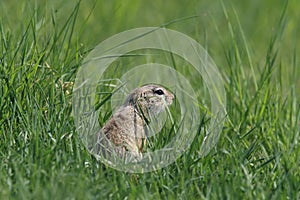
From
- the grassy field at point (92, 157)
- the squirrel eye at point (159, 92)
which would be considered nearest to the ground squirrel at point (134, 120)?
the squirrel eye at point (159, 92)

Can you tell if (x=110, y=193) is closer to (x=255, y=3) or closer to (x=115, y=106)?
(x=115, y=106)

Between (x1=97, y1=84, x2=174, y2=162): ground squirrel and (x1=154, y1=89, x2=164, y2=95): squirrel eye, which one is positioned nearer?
(x1=97, y1=84, x2=174, y2=162): ground squirrel

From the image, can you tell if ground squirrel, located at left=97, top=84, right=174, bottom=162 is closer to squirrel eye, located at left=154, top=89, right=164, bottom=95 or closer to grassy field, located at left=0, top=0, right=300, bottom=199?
squirrel eye, located at left=154, top=89, right=164, bottom=95

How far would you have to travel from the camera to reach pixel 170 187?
4.12 metres

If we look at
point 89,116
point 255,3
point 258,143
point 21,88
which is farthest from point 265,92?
point 255,3

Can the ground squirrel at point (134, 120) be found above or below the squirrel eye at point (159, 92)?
below

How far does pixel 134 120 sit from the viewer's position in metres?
4.68

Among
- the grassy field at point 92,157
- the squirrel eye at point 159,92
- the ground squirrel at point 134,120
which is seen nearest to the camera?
the grassy field at point 92,157

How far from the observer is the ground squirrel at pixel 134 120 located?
14.8 feet

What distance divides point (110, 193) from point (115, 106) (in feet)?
3.94

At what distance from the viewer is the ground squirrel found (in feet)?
14.8

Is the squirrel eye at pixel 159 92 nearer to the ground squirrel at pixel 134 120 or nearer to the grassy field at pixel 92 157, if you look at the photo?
the ground squirrel at pixel 134 120

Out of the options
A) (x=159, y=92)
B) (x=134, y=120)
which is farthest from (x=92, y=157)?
(x=159, y=92)

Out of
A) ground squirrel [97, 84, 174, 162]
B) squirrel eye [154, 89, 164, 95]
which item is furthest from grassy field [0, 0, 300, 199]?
squirrel eye [154, 89, 164, 95]
